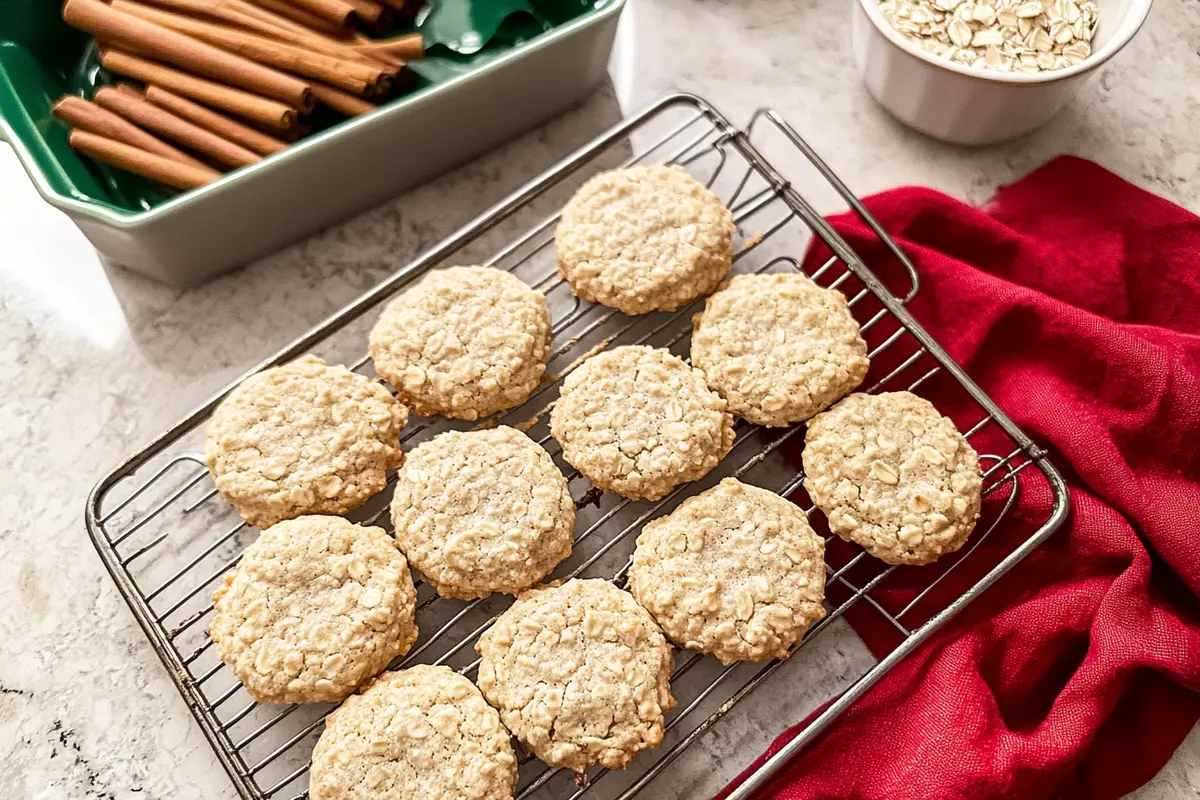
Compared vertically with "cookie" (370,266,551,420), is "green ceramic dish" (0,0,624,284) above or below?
above

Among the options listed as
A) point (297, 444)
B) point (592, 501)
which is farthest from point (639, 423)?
point (297, 444)

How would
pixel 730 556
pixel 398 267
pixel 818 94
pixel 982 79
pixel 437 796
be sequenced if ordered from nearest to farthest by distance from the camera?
pixel 437 796 → pixel 730 556 → pixel 982 79 → pixel 398 267 → pixel 818 94

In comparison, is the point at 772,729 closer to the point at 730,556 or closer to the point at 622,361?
the point at 730,556

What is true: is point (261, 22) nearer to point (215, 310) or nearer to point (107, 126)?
point (107, 126)

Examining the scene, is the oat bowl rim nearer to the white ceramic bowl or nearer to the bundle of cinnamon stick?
the white ceramic bowl

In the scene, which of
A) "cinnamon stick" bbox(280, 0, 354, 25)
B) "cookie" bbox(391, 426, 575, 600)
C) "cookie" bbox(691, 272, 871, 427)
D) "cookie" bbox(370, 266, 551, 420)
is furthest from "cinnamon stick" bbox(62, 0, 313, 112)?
"cookie" bbox(691, 272, 871, 427)

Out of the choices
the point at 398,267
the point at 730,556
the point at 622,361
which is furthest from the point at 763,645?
the point at 398,267

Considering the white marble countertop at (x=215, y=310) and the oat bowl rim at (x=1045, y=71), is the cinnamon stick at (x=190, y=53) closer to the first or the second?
the white marble countertop at (x=215, y=310)
